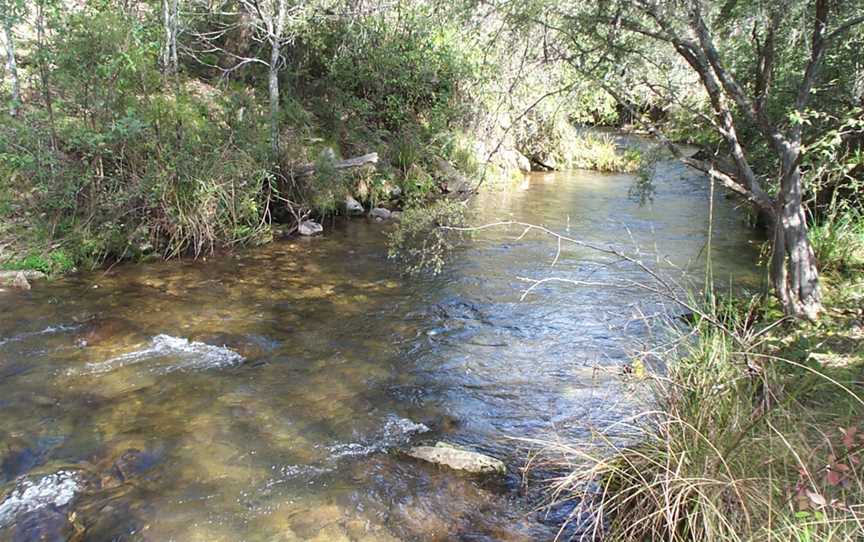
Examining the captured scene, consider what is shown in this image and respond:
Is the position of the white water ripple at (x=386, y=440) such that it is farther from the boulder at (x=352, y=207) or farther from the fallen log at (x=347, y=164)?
the boulder at (x=352, y=207)

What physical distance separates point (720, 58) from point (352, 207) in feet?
23.7

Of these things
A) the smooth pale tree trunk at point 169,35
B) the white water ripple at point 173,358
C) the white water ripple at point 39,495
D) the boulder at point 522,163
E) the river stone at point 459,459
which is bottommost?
the white water ripple at point 39,495

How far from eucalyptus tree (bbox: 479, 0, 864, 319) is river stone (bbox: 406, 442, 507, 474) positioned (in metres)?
2.94

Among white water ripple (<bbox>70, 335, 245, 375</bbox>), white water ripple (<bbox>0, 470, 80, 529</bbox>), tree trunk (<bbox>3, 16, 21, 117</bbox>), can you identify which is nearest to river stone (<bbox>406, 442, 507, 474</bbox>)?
white water ripple (<bbox>0, 470, 80, 529</bbox>)

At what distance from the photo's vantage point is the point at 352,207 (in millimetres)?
11453

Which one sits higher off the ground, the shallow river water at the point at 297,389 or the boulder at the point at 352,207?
the boulder at the point at 352,207

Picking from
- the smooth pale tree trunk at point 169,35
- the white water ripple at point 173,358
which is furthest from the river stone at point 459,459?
the smooth pale tree trunk at point 169,35

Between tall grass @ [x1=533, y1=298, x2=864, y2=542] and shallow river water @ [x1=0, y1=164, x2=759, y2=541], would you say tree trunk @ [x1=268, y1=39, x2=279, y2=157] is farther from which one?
tall grass @ [x1=533, y1=298, x2=864, y2=542]

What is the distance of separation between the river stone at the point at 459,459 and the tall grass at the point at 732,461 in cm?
84

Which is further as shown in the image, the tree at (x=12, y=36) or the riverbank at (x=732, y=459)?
the tree at (x=12, y=36)

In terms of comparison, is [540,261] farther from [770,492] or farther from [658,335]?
[770,492]

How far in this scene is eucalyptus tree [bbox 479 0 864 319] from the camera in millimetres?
5156

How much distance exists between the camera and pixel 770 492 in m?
2.23

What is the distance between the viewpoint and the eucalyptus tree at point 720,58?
16.9ft
